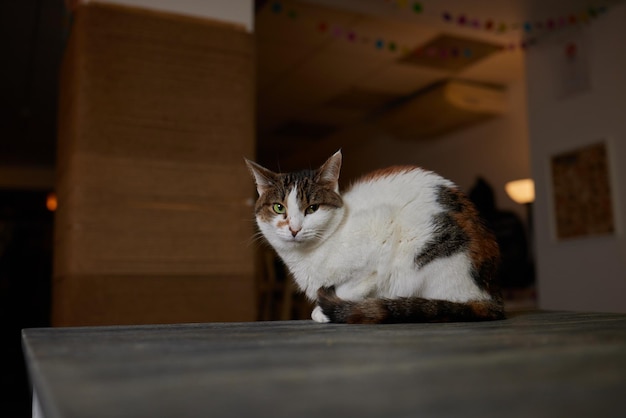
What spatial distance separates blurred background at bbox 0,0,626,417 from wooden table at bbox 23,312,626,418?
38.1 inches

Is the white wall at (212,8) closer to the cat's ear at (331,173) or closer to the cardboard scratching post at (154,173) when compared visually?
the cardboard scratching post at (154,173)

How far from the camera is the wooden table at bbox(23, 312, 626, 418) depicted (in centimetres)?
38

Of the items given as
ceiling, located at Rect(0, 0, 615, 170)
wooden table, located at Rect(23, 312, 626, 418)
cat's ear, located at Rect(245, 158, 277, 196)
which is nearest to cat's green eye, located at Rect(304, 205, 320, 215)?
cat's ear, located at Rect(245, 158, 277, 196)

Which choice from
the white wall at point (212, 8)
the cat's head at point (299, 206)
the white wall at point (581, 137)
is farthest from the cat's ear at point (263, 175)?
the white wall at point (581, 137)

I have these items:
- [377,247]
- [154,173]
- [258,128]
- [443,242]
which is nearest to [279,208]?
[377,247]

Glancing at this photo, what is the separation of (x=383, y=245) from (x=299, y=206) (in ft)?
0.69

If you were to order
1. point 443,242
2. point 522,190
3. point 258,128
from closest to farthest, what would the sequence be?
point 443,242
point 522,190
point 258,128

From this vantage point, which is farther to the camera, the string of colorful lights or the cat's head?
the string of colorful lights

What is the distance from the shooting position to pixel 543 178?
12.6 feet

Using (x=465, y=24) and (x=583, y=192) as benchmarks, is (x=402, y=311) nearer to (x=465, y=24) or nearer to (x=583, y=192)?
(x=583, y=192)

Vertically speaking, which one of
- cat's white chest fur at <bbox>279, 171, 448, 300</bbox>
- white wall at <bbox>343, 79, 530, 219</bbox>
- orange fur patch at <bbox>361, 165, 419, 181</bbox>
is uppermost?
white wall at <bbox>343, 79, 530, 219</bbox>

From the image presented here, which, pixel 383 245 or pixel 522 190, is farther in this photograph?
pixel 522 190

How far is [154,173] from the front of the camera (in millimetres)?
2336

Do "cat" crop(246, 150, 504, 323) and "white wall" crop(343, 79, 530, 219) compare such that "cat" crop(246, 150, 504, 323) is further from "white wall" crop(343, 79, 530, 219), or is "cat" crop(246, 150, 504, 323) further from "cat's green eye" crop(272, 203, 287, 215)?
"white wall" crop(343, 79, 530, 219)
